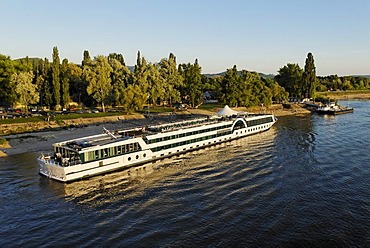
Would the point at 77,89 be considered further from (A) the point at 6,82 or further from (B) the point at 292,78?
(B) the point at 292,78

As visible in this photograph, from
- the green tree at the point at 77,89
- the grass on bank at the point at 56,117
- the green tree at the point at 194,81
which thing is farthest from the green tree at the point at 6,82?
the green tree at the point at 194,81

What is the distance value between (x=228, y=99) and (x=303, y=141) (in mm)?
56238

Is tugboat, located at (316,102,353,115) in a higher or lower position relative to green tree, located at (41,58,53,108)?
lower

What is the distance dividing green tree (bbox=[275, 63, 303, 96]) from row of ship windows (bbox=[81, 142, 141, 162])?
468 ft

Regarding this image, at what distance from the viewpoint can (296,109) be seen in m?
140

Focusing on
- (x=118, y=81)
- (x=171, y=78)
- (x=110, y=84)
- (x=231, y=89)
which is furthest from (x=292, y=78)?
(x=110, y=84)

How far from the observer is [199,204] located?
35500mm

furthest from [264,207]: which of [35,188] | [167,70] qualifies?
[167,70]

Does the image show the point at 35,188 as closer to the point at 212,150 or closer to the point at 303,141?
the point at 212,150

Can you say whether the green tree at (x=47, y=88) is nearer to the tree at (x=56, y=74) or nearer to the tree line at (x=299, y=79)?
the tree at (x=56, y=74)

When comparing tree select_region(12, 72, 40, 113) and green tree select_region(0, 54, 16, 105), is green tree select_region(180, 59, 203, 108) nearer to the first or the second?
tree select_region(12, 72, 40, 113)

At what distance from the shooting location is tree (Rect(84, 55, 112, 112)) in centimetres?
10612

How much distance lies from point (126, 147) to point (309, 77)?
5440 inches

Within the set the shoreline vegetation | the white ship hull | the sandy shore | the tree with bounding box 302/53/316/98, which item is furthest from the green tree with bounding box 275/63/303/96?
the white ship hull
